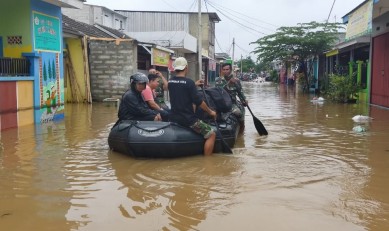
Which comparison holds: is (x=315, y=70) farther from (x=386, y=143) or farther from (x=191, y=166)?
(x=191, y=166)

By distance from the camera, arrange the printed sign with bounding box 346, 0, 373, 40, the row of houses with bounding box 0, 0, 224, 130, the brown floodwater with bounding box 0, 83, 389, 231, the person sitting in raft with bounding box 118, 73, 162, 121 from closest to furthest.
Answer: the brown floodwater with bounding box 0, 83, 389, 231, the person sitting in raft with bounding box 118, 73, 162, 121, the row of houses with bounding box 0, 0, 224, 130, the printed sign with bounding box 346, 0, 373, 40

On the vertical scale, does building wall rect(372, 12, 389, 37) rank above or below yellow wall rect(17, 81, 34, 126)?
above

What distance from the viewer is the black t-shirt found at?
272 inches

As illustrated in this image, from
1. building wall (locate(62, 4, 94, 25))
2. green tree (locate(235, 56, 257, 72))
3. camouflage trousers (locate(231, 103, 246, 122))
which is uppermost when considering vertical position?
building wall (locate(62, 4, 94, 25))

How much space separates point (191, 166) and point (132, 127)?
Result: 3.90 feet

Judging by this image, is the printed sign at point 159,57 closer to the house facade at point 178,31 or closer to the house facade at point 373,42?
the house facade at point 178,31

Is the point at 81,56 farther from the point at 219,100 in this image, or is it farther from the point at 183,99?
the point at 183,99

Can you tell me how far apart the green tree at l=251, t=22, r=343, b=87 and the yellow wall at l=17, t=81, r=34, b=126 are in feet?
70.3

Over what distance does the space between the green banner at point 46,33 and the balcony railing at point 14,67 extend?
555 millimetres

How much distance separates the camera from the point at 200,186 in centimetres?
561

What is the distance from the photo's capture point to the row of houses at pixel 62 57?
11.2 metres

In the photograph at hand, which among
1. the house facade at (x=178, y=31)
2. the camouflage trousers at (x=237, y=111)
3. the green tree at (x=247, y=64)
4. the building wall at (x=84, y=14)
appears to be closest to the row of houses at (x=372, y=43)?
the camouflage trousers at (x=237, y=111)

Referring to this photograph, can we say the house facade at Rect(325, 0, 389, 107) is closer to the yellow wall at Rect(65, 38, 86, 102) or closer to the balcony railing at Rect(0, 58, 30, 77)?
the balcony railing at Rect(0, 58, 30, 77)

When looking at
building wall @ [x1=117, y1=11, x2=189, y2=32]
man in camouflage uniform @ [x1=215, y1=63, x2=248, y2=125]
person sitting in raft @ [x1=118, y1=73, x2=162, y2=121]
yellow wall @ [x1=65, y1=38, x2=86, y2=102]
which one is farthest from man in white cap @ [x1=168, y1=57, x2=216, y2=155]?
building wall @ [x1=117, y1=11, x2=189, y2=32]
